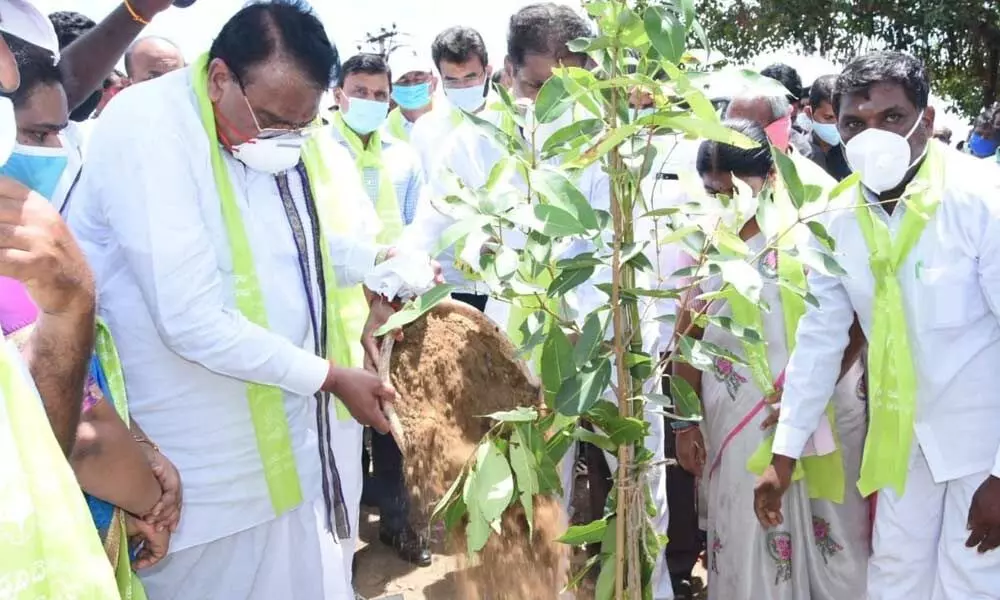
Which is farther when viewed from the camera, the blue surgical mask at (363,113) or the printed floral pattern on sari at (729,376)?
the blue surgical mask at (363,113)

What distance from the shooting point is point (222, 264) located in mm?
1906

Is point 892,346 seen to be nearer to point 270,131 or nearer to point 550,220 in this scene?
point 550,220

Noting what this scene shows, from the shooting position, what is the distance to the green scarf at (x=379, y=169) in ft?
12.4

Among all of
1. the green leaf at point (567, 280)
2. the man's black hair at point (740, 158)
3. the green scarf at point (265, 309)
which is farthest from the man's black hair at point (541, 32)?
the green leaf at point (567, 280)

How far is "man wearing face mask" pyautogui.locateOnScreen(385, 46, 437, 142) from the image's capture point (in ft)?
16.1

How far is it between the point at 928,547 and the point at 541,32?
1700 mm

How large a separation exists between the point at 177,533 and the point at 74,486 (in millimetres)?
1038

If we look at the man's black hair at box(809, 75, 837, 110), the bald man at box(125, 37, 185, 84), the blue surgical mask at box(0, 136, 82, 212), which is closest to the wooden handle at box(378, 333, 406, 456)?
the blue surgical mask at box(0, 136, 82, 212)

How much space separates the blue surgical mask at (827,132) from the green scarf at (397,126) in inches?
85.6

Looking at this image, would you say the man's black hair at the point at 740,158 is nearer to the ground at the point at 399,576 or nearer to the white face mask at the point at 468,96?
the ground at the point at 399,576

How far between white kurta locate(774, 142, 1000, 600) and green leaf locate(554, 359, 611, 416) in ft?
2.96

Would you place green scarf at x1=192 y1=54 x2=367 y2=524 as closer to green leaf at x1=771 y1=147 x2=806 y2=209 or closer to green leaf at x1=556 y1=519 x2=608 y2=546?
green leaf at x1=556 y1=519 x2=608 y2=546

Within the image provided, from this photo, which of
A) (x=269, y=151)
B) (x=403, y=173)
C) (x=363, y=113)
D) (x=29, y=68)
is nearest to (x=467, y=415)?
(x=269, y=151)

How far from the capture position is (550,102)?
4.22 feet
